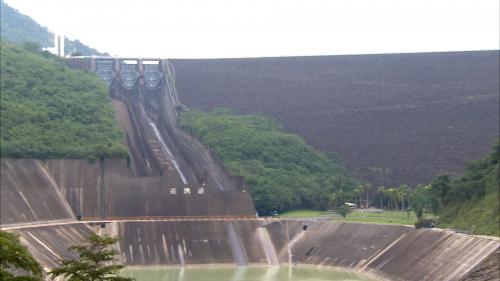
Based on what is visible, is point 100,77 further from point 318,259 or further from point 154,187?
point 318,259

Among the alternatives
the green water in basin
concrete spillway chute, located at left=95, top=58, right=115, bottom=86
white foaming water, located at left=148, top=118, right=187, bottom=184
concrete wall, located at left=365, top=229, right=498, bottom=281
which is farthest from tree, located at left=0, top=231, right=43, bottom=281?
concrete spillway chute, located at left=95, top=58, right=115, bottom=86

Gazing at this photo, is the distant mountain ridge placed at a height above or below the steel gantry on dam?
above

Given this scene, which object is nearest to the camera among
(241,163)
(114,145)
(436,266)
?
(436,266)

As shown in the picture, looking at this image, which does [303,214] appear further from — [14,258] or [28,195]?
[14,258]

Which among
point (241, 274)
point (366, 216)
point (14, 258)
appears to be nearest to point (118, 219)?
point (241, 274)

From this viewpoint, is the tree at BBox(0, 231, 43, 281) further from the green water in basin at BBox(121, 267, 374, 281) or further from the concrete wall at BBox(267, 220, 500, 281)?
the green water in basin at BBox(121, 267, 374, 281)

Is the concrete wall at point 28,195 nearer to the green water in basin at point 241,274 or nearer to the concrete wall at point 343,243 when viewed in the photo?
the green water in basin at point 241,274

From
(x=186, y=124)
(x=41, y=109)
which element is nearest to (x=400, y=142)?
(x=186, y=124)
